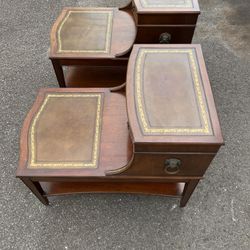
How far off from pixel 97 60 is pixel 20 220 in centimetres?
139

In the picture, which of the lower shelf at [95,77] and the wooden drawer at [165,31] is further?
the lower shelf at [95,77]

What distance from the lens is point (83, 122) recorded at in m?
1.86

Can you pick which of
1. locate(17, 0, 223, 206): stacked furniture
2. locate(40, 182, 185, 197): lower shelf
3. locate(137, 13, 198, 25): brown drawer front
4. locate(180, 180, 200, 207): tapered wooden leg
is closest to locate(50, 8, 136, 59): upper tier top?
locate(137, 13, 198, 25): brown drawer front

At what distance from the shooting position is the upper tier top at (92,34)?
7.45 feet

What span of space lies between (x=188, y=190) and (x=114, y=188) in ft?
1.68

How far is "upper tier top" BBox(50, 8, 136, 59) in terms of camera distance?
2.27 meters

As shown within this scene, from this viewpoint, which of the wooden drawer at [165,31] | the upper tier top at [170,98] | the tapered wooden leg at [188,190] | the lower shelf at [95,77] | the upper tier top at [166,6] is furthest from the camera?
the lower shelf at [95,77]

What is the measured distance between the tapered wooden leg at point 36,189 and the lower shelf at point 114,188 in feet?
0.16

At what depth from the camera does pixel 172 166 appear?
1561 mm

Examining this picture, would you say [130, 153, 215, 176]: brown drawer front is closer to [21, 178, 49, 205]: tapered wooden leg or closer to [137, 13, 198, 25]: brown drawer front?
[21, 178, 49, 205]: tapered wooden leg

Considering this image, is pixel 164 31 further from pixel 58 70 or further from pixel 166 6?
pixel 58 70

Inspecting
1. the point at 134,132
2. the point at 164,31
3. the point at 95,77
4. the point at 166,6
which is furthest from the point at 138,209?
the point at 166,6

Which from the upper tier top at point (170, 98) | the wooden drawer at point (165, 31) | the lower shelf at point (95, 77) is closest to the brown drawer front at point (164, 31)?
the wooden drawer at point (165, 31)

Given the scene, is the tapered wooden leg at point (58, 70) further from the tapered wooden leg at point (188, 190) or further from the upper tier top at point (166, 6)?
the tapered wooden leg at point (188, 190)
